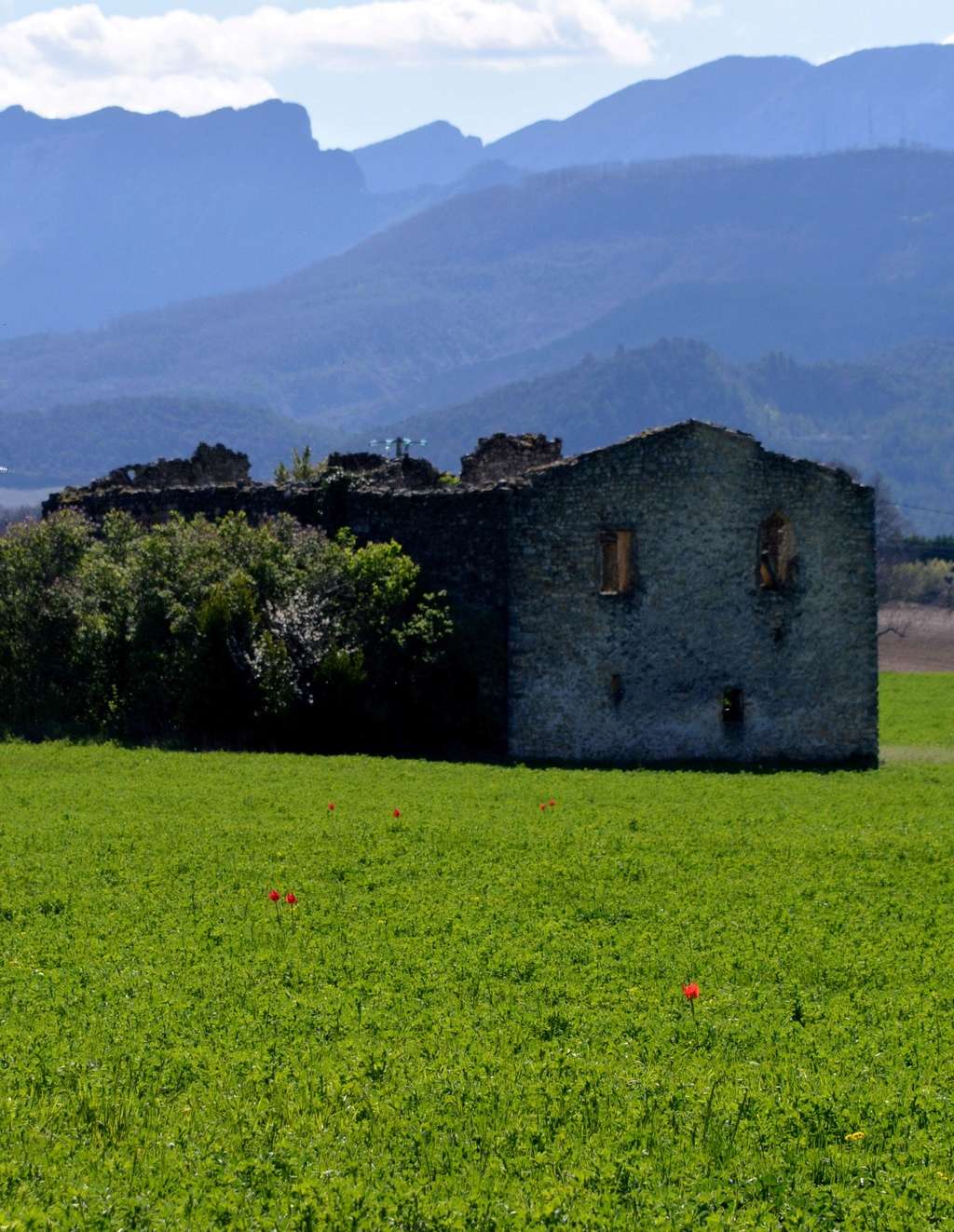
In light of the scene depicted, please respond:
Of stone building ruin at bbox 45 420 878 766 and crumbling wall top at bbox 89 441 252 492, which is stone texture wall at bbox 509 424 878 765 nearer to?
stone building ruin at bbox 45 420 878 766

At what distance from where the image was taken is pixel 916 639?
4222 inches

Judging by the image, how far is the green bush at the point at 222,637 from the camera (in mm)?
34312

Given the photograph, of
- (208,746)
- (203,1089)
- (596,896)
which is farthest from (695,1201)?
(208,746)

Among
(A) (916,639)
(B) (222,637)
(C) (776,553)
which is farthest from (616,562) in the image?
(A) (916,639)

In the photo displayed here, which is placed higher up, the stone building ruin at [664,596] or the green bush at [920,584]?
the green bush at [920,584]

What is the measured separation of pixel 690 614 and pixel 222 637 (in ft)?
33.6

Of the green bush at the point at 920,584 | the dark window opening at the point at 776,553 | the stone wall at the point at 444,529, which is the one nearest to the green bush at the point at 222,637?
the stone wall at the point at 444,529

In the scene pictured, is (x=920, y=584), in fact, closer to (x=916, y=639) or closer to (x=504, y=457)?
(x=916, y=639)

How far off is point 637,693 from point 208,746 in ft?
30.6

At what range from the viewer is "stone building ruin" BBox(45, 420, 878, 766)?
3531 cm

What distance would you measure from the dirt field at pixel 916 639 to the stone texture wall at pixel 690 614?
182ft

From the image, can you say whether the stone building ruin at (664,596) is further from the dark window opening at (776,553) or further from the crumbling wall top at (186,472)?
the crumbling wall top at (186,472)

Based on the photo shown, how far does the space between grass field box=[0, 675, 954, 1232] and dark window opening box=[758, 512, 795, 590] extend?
39.3 feet

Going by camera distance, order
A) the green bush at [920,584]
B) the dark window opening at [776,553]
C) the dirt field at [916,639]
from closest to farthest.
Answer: the dark window opening at [776,553]
the dirt field at [916,639]
the green bush at [920,584]
